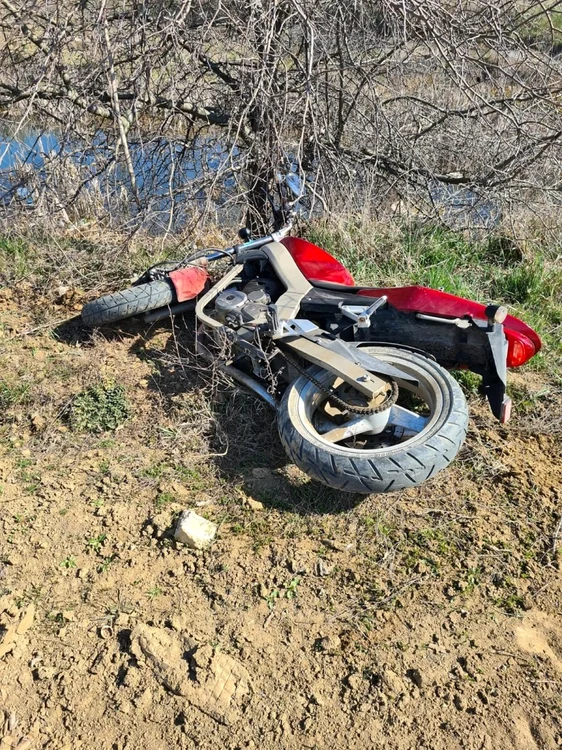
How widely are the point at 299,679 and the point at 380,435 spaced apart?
128 cm

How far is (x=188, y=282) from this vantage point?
A: 13.8ft

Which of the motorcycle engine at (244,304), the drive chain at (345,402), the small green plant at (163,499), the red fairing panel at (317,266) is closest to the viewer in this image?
the drive chain at (345,402)

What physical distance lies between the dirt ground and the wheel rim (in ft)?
0.90

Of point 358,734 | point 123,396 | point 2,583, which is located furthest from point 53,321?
point 358,734

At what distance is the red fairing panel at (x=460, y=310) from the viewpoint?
10.8 ft

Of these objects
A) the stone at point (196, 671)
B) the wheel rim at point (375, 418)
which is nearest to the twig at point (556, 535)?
the wheel rim at point (375, 418)

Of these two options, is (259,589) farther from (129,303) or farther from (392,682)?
(129,303)

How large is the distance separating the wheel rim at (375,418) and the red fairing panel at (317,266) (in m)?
0.82

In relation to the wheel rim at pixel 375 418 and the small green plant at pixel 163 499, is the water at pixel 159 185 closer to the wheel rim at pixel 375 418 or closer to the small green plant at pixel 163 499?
the wheel rim at pixel 375 418

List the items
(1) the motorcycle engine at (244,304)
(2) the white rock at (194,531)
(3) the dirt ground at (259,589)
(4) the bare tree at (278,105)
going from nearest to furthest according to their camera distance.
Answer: (3) the dirt ground at (259,589)
(2) the white rock at (194,531)
(1) the motorcycle engine at (244,304)
(4) the bare tree at (278,105)

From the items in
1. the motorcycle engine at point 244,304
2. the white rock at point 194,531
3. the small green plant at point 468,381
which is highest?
the motorcycle engine at point 244,304

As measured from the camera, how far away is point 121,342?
4.22m

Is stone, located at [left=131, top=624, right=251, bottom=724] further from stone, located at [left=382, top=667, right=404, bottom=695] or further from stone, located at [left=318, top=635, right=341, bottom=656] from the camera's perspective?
stone, located at [left=382, top=667, right=404, bottom=695]

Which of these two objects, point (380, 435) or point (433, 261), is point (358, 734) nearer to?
point (380, 435)
